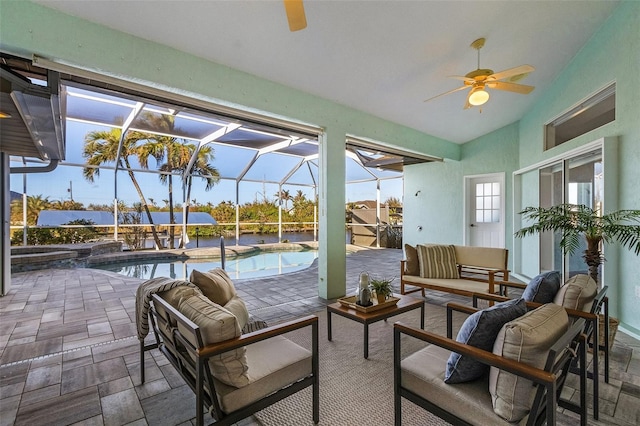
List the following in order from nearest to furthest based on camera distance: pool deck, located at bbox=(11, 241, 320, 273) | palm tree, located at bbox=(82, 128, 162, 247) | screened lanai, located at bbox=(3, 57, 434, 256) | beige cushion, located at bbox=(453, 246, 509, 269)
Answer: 1. beige cushion, located at bbox=(453, 246, 509, 269)
2. screened lanai, located at bbox=(3, 57, 434, 256)
3. pool deck, located at bbox=(11, 241, 320, 273)
4. palm tree, located at bbox=(82, 128, 162, 247)

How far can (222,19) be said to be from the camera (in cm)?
265

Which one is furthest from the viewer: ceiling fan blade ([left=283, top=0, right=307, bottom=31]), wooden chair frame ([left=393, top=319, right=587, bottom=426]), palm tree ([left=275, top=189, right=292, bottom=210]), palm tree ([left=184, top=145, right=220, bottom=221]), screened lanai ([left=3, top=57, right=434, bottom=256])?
palm tree ([left=275, top=189, right=292, bottom=210])

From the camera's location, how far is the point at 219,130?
250 inches

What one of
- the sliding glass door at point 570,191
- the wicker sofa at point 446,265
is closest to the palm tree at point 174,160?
the wicker sofa at point 446,265

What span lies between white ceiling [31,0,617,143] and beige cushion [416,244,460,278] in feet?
7.72

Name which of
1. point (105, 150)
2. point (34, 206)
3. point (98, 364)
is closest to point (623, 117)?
point (98, 364)

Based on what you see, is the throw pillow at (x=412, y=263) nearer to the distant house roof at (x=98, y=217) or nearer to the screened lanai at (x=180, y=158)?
the screened lanai at (x=180, y=158)

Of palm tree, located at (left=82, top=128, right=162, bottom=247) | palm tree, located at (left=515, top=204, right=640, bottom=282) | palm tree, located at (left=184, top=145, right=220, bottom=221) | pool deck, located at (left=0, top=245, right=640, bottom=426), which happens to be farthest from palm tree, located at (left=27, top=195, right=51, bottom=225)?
palm tree, located at (left=515, top=204, right=640, bottom=282)

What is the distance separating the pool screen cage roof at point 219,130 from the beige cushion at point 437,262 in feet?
7.18

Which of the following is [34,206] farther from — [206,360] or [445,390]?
[445,390]

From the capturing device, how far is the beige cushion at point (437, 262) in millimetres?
4184

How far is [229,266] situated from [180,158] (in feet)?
14.6

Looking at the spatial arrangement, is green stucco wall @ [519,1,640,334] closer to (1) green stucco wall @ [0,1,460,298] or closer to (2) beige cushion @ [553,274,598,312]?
(2) beige cushion @ [553,274,598,312]

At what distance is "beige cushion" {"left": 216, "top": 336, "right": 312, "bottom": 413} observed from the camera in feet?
4.65
